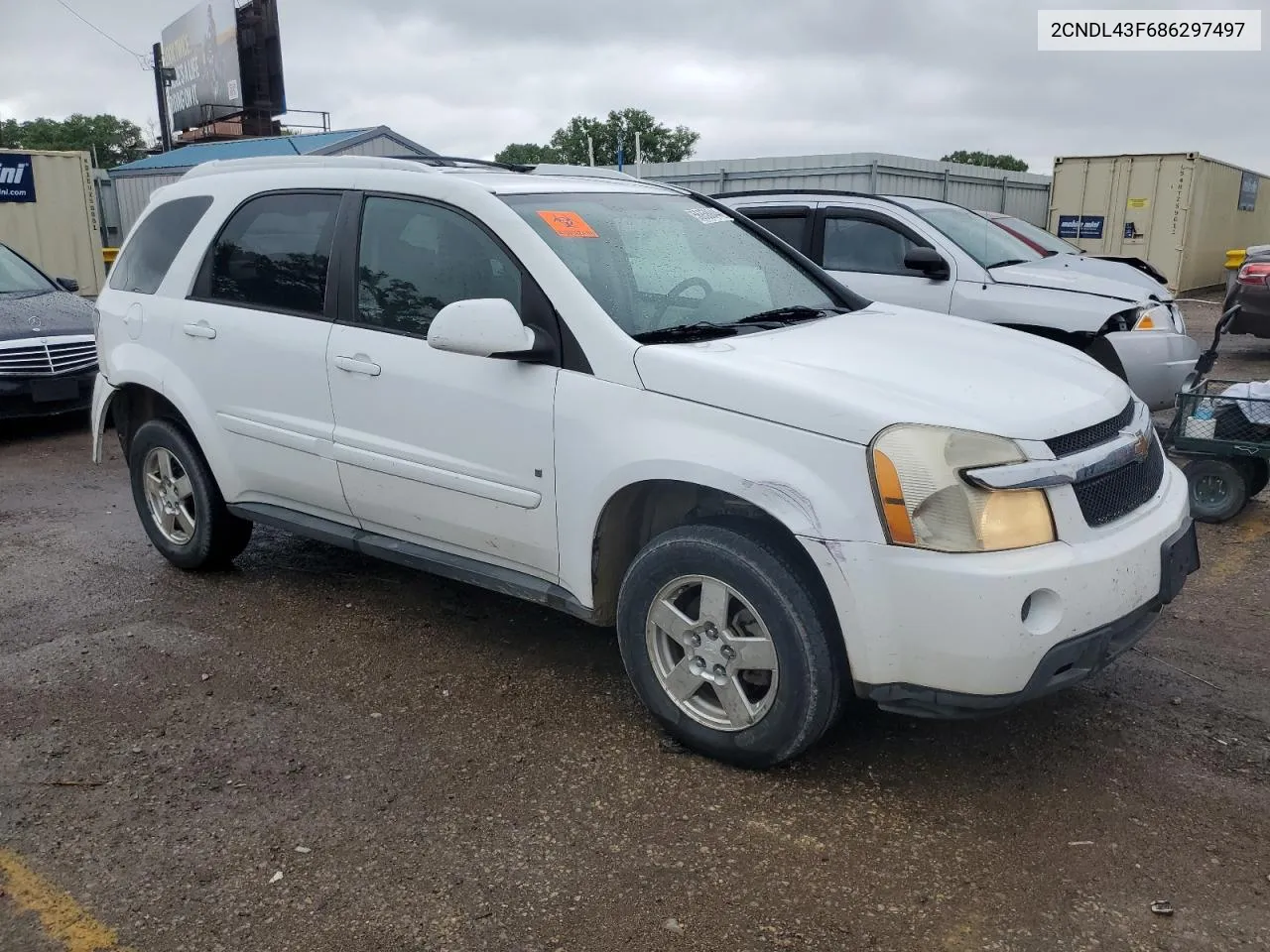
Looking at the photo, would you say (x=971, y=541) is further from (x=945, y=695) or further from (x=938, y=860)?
(x=938, y=860)

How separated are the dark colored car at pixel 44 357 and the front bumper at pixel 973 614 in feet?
23.4

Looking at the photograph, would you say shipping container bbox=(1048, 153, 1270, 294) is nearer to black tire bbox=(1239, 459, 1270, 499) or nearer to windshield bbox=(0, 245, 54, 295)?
black tire bbox=(1239, 459, 1270, 499)

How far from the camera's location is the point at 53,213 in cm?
1459

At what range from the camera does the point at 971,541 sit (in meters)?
2.88

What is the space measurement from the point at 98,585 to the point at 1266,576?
5.45 m

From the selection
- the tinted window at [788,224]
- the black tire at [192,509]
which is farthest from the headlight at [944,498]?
the tinted window at [788,224]

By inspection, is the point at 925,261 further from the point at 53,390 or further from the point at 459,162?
the point at 53,390

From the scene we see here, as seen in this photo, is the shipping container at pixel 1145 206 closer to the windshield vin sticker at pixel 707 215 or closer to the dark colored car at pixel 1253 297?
the dark colored car at pixel 1253 297

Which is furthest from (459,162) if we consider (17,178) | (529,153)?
(529,153)

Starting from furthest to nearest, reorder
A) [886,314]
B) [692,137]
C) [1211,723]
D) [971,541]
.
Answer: [692,137], [886,314], [1211,723], [971,541]

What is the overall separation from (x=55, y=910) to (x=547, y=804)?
1.28 metres

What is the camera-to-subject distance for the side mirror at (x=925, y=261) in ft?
24.0

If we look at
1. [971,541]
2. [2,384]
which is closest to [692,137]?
[2,384]

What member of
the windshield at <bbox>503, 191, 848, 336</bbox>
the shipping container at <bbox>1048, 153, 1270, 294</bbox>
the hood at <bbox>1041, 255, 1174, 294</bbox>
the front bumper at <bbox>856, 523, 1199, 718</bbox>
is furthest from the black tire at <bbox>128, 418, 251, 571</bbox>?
the shipping container at <bbox>1048, 153, 1270, 294</bbox>
